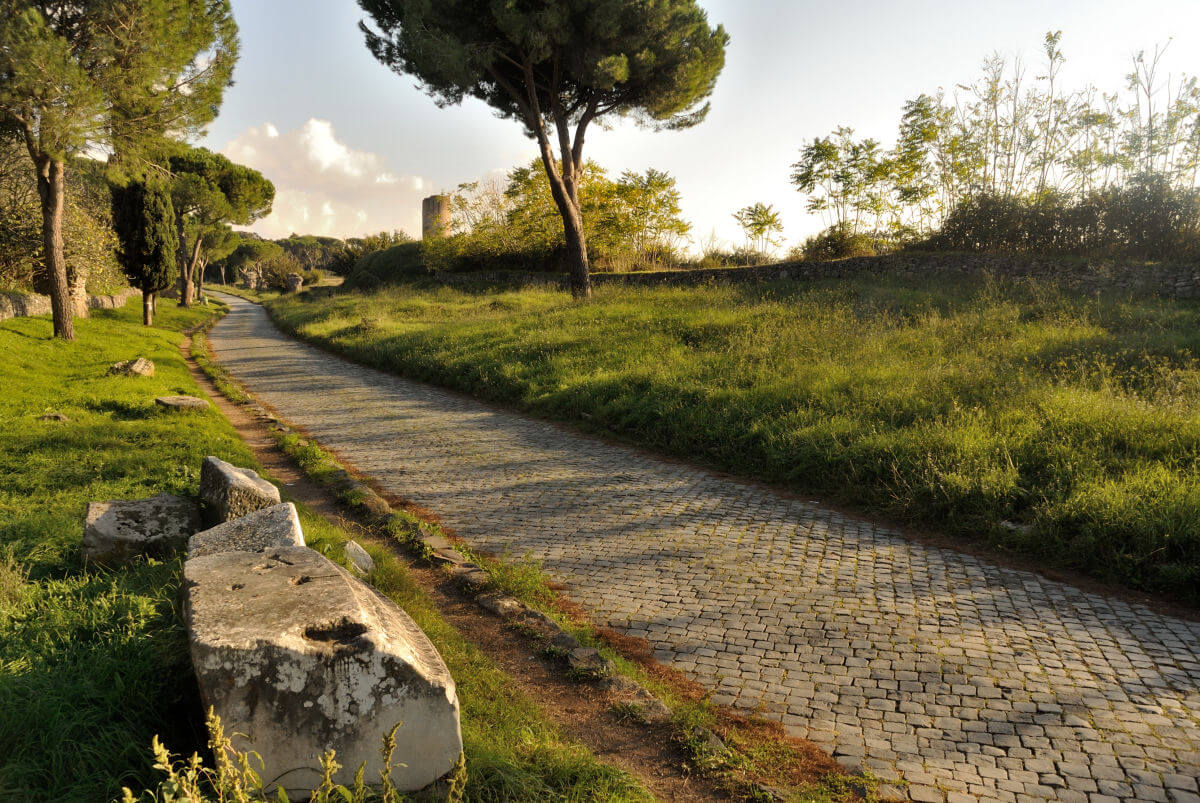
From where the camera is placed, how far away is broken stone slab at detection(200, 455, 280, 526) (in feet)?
15.4

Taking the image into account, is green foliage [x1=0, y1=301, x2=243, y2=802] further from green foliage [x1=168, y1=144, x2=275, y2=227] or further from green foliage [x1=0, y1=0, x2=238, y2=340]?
green foliage [x1=168, y1=144, x2=275, y2=227]

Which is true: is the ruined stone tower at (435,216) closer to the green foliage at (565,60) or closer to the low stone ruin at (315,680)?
the green foliage at (565,60)

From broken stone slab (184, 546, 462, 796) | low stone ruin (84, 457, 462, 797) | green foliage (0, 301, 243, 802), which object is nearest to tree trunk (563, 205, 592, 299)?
green foliage (0, 301, 243, 802)

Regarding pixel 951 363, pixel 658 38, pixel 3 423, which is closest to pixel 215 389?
pixel 3 423

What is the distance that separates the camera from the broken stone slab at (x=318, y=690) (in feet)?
7.59

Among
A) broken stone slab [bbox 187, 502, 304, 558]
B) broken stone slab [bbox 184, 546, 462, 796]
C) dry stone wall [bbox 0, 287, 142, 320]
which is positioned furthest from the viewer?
dry stone wall [bbox 0, 287, 142, 320]

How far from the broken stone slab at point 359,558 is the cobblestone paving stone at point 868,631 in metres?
1.16

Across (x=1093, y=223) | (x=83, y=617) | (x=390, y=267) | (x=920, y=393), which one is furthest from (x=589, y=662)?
(x=390, y=267)

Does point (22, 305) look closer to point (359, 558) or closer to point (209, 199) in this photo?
point (359, 558)

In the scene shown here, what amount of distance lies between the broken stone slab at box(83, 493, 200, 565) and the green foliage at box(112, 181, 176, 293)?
74.3ft

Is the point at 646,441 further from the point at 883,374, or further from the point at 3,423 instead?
the point at 3,423

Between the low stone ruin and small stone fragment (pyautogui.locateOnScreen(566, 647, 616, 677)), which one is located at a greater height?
the low stone ruin

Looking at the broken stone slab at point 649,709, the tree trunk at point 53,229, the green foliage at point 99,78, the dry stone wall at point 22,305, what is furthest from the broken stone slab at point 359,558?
the dry stone wall at point 22,305

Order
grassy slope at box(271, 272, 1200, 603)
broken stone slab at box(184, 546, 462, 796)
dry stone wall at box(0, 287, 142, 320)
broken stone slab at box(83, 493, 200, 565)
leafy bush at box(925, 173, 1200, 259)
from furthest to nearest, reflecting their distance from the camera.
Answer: dry stone wall at box(0, 287, 142, 320)
leafy bush at box(925, 173, 1200, 259)
grassy slope at box(271, 272, 1200, 603)
broken stone slab at box(83, 493, 200, 565)
broken stone slab at box(184, 546, 462, 796)
